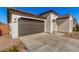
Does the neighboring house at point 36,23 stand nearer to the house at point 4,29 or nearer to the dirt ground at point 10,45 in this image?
the house at point 4,29

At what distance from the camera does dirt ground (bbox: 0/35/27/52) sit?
199 inches

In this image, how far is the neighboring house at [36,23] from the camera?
556cm

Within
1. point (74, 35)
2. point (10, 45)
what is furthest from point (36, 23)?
point (74, 35)

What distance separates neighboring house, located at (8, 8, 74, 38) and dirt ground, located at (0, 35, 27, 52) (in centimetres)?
32

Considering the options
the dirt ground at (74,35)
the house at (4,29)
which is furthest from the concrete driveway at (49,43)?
the house at (4,29)

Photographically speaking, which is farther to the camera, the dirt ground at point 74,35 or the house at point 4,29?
the dirt ground at point 74,35

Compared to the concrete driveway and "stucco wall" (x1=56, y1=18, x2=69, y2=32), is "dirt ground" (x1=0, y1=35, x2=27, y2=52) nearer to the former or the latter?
A: the concrete driveway

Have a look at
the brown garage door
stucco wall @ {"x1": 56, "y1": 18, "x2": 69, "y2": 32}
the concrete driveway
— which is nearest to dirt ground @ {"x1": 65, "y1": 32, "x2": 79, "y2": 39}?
the concrete driveway

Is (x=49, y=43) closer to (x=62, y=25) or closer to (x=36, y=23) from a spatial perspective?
(x=62, y=25)
